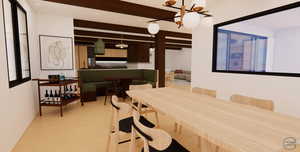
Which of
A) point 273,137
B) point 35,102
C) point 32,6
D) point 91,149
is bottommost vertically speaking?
point 91,149

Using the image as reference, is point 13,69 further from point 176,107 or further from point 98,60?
point 98,60

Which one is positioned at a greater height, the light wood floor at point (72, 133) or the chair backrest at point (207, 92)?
the chair backrest at point (207, 92)

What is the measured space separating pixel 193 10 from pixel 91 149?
2135mm

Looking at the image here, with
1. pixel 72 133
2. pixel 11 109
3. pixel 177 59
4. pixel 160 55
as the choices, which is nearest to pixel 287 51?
pixel 72 133

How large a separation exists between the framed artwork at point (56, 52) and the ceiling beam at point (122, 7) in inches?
52.2

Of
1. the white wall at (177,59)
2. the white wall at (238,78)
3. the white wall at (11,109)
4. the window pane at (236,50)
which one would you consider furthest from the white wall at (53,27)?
A: the white wall at (177,59)

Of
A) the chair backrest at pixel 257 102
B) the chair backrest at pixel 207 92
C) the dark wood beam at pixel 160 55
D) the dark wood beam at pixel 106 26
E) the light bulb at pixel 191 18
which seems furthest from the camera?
the dark wood beam at pixel 160 55

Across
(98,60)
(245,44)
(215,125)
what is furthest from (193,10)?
(98,60)

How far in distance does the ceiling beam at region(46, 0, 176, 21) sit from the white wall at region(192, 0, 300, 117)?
1047 mm

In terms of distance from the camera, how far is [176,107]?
4.53ft

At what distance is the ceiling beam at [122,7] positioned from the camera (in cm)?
276

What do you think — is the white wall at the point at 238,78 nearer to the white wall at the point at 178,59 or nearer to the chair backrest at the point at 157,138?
the chair backrest at the point at 157,138

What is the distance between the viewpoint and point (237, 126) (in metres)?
0.96

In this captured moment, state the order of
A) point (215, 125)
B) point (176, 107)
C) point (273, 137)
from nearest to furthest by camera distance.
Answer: point (273, 137), point (215, 125), point (176, 107)
